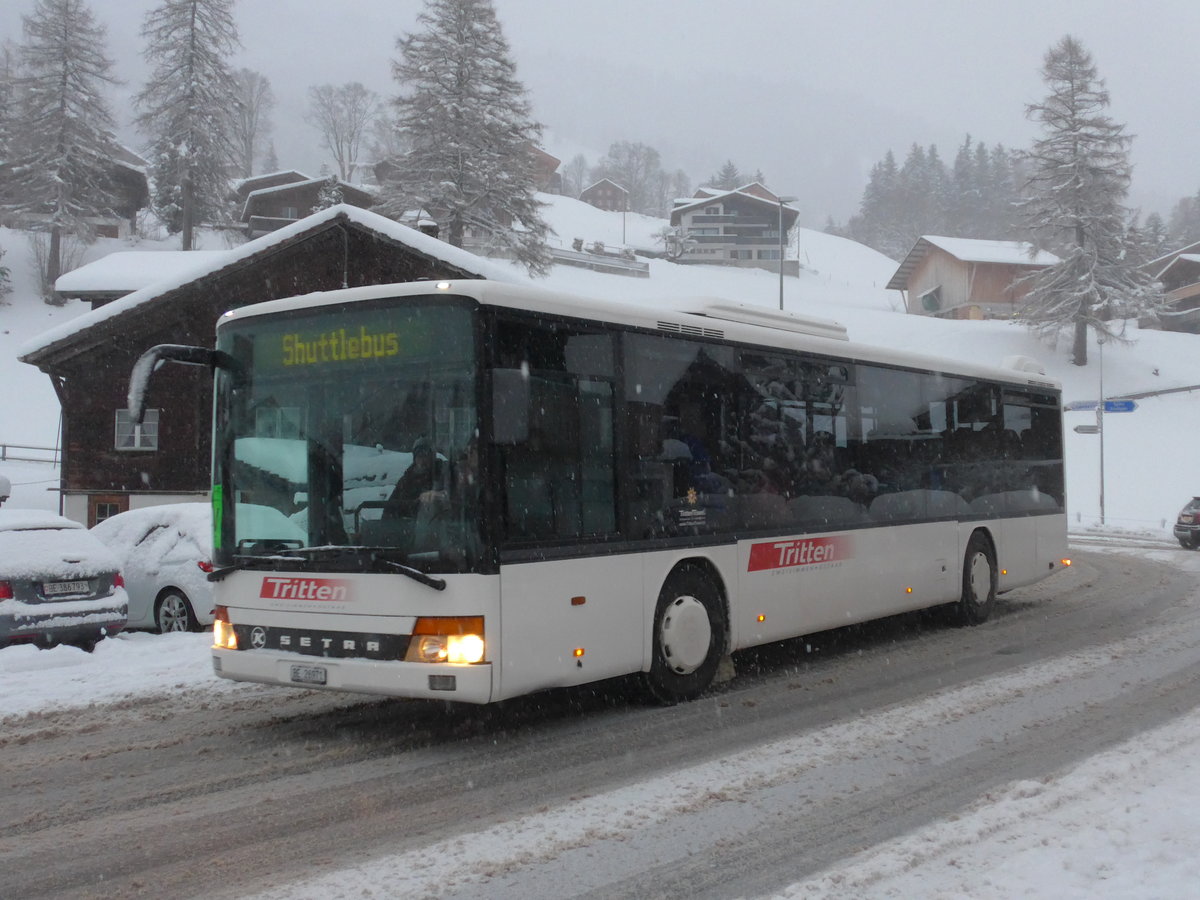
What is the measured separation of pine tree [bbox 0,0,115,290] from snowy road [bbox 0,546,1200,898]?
6469 centimetres

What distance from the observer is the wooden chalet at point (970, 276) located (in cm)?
7569

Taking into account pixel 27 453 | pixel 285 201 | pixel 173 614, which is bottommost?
pixel 173 614

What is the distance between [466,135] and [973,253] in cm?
4450

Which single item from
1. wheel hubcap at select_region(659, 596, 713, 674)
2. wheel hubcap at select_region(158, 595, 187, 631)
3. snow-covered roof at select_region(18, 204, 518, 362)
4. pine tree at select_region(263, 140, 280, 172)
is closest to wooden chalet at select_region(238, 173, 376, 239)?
snow-covered roof at select_region(18, 204, 518, 362)

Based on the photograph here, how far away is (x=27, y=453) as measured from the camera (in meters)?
44.3

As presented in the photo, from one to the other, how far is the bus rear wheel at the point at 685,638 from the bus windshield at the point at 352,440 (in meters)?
2.21

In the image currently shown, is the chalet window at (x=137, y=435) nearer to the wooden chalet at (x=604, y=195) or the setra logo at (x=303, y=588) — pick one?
the setra logo at (x=303, y=588)

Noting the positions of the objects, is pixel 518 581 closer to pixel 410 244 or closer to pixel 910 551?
pixel 910 551

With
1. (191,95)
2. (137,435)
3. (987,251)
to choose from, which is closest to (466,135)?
(137,435)

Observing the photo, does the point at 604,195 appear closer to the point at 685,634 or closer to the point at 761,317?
the point at 761,317

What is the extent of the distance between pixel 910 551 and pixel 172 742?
7817 mm

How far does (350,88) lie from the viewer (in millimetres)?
125312

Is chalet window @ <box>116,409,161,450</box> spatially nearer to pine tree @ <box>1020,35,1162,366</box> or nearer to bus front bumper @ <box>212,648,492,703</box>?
bus front bumper @ <box>212,648,492,703</box>

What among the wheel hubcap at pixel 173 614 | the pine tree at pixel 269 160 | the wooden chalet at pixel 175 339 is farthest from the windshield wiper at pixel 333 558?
the pine tree at pixel 269 160
